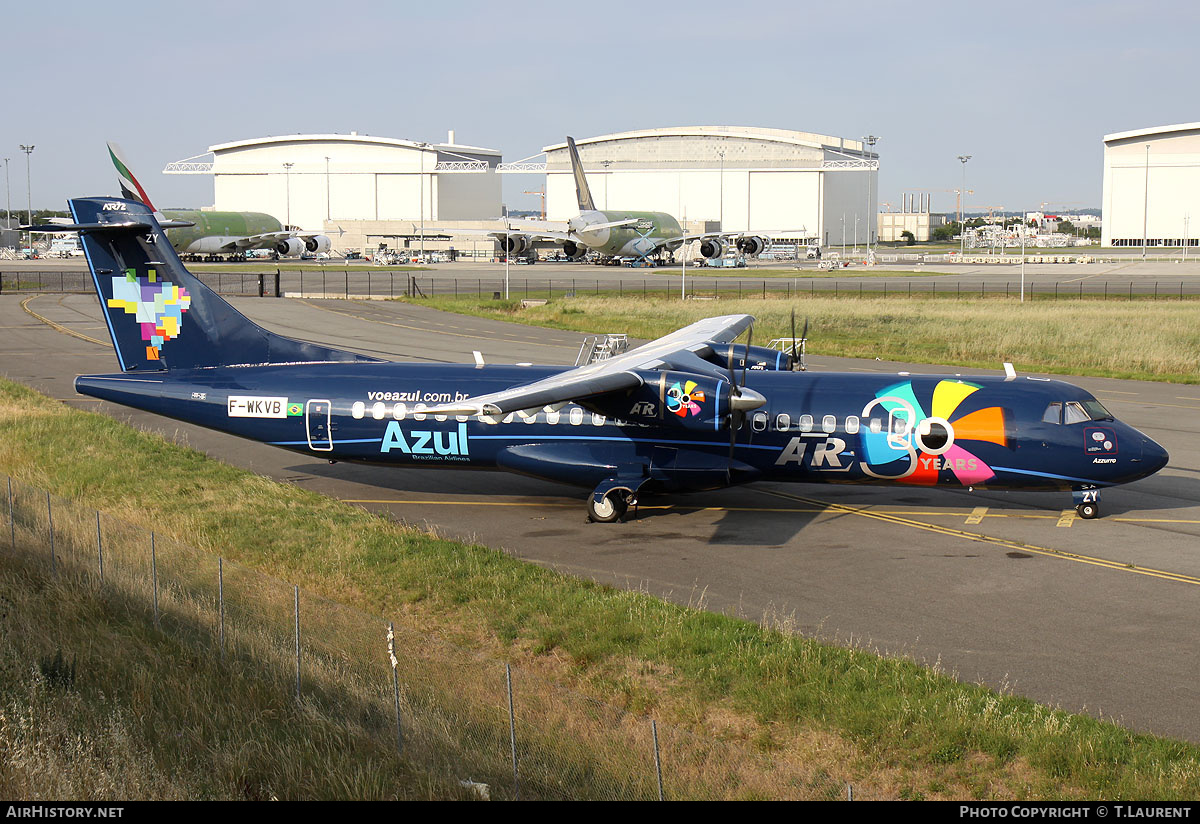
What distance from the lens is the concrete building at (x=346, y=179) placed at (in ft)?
608

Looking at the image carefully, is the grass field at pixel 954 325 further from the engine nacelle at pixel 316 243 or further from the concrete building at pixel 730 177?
the concrete building at pixel 730 177

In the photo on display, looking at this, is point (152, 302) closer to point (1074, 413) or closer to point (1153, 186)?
point (1074, 413)

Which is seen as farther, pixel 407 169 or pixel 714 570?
pixel 407 169

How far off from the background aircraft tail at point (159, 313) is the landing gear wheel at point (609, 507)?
9338 millimetres

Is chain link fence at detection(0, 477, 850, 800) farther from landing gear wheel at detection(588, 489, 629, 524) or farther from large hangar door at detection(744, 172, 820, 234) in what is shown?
large hangar door at detection(744, 172, 820, 234)

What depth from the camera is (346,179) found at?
188125mm

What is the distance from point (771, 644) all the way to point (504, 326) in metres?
51.5

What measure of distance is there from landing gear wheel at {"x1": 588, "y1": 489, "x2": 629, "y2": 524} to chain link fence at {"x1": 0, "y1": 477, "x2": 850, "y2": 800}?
24.1 ft

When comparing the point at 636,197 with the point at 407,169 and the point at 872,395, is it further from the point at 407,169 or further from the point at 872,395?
the point at 872,395

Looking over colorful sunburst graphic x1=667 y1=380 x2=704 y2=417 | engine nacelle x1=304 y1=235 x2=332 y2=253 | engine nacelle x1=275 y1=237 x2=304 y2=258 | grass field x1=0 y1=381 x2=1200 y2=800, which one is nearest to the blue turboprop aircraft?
colorful sunburst graphic x1=667 y1=380 x2=704 y2=417

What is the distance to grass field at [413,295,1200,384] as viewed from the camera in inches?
1964

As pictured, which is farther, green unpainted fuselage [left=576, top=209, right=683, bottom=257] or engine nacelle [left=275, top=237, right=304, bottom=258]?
engine nacelle [left=275, top=237, right=304, bottom=258]

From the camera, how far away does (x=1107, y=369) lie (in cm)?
4788

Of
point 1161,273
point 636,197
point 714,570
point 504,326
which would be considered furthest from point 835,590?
point 636,197
